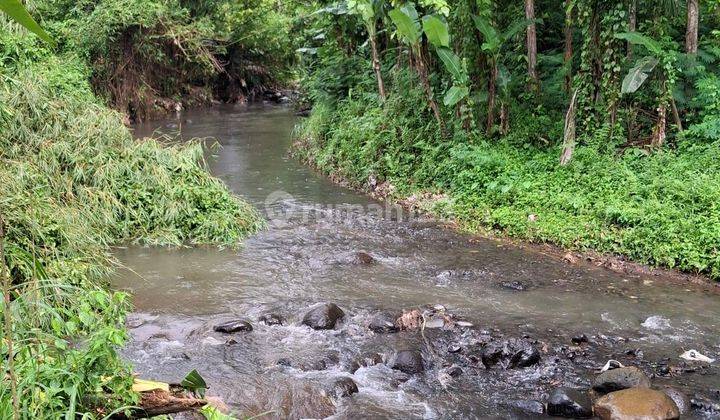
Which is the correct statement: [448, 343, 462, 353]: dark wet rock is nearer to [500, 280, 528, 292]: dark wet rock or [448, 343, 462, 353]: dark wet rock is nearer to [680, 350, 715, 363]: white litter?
[500, 280, 528, 292]: dark wet rock

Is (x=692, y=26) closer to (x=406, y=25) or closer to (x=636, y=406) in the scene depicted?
(x=406, y=25)

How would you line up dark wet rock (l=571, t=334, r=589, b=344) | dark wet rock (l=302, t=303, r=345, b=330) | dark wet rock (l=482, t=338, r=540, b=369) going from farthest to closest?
dark wet rock (l=302, t=303, r=345, b=330) < dark wet rock (l=571, t=334, r=589, b=344) < dark wet rock (l=482, t=338, r=540, b=369)

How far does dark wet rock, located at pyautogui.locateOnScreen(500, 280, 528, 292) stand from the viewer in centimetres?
767

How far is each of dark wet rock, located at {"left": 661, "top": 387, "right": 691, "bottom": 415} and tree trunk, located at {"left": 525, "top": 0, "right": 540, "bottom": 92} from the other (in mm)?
7186

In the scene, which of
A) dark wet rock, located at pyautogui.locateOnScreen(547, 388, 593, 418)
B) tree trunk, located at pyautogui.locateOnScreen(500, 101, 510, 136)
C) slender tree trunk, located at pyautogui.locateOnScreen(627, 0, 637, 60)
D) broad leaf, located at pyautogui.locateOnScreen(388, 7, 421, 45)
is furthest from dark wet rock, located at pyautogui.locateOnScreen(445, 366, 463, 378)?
slender tree trunk, located at pyautogui.locateOnScreen(627, 0, 637, 60)

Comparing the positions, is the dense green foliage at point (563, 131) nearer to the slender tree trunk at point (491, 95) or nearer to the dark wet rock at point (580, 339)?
the slender tree trunk at point (491, 95)

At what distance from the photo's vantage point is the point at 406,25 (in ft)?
34.9

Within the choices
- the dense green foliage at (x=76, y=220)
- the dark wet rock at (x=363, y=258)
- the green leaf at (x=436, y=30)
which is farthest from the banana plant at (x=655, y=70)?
the dense green foliage at (x=76, y=220)

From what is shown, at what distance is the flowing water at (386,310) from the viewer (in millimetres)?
5309

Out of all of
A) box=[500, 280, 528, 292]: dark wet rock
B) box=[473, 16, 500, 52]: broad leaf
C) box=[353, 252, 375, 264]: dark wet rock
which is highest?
box=[473, 16, 500, 52]: broad leaf

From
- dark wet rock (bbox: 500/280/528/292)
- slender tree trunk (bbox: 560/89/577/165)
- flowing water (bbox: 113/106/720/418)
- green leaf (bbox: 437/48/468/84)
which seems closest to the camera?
flowing water (bbox: 113/106/720/418)

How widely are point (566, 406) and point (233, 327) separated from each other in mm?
3226

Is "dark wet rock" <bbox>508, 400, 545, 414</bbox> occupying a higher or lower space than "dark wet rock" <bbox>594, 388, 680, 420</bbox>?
lower

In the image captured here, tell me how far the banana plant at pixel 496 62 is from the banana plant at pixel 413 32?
1.03 meters
